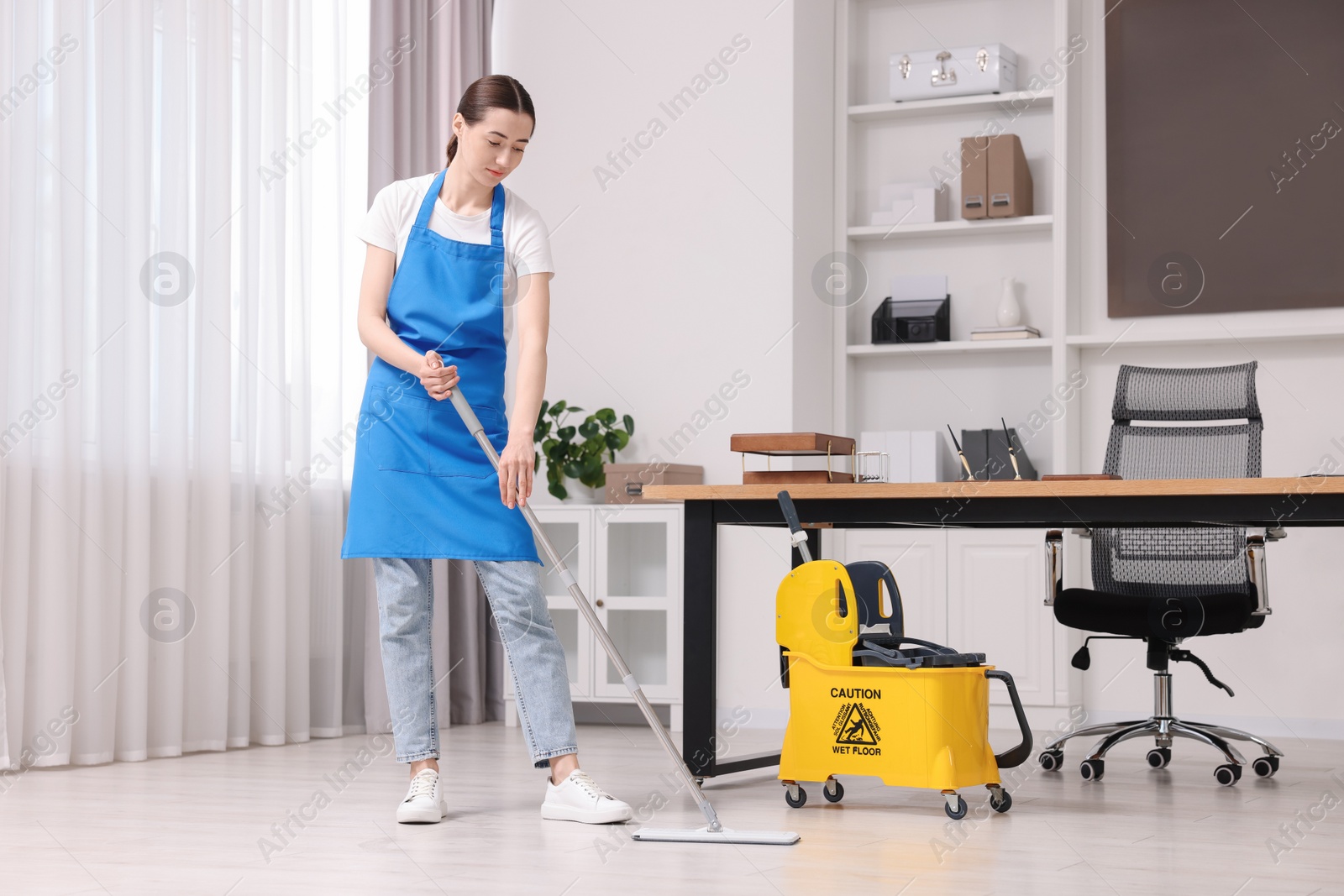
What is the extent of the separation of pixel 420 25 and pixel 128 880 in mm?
3245

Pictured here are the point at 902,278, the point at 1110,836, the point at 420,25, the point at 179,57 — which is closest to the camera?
the point at 1110,836

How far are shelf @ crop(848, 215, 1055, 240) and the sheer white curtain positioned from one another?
1.77 meters

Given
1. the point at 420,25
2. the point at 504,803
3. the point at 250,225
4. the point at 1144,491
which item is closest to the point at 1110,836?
the point at 1144,491

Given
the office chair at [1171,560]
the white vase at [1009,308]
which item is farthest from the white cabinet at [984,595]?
the white vase at [1009,308]

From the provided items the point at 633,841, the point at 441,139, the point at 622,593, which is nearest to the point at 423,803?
the point at 633,841

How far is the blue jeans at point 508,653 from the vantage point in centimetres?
249

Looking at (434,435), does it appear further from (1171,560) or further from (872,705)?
(1171,560)

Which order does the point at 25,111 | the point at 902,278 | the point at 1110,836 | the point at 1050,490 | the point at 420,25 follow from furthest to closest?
the point at 902,278
the point at 420,25
the point at 25,111
the point at 1050,490
the point at 1110,836

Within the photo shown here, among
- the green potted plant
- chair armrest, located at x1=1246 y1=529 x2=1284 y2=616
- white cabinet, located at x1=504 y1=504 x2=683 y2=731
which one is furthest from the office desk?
the green potted plant

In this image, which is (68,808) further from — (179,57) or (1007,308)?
(1007,308)

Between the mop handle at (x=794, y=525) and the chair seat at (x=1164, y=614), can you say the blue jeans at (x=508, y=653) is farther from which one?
the chair seat at (x=1164, y=614)

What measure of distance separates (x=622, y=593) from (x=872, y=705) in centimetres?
191

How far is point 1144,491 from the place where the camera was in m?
2.48

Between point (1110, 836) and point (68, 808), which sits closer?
point (1110, 836)
